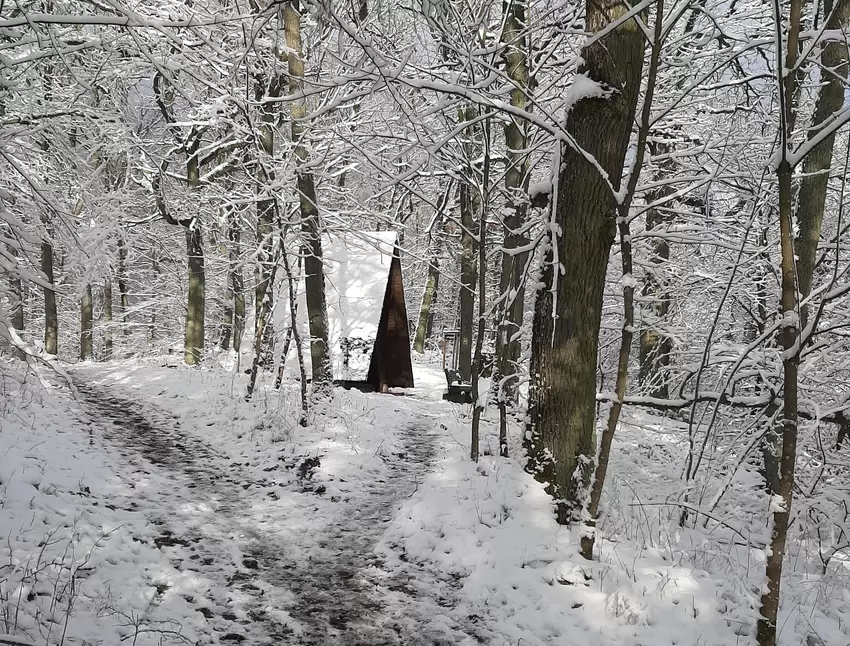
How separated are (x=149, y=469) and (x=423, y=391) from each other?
9.34 metres

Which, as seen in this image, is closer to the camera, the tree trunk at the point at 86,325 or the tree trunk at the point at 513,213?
the tree trunk at the point at 513,213

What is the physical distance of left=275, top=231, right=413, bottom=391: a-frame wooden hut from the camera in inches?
571

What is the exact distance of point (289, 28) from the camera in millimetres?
8727

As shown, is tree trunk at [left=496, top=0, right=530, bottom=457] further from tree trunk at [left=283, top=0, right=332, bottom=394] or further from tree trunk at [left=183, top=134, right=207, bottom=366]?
tree trunk at [left=183, top=134, right=207, bottom=366]

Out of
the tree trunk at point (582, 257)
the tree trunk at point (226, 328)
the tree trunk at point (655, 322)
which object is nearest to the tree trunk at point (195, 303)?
the tree trunk at point (226, 328)

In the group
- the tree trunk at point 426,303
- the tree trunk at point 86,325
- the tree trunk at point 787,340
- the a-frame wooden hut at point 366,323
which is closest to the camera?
the tree trunk at point 787,340

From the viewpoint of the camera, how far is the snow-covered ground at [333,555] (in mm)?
3676

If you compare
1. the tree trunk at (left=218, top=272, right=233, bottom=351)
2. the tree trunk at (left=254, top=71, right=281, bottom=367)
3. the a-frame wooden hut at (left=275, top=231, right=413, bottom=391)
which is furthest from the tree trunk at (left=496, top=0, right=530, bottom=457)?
the tree trunk at (left=218, top=272, right=233, bottom=351)

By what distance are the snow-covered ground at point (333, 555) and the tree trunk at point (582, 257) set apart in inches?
18.5

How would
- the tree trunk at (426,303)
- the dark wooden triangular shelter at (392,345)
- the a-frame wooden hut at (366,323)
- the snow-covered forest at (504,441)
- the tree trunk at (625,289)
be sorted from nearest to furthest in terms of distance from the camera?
the snow-covered forest at (504,441)
the tree trunk at (625,289)
the a-frame wooden hut at (366,323)
the dark wooden triangular shelter at (392,345)
the tree trunk at (426,303)

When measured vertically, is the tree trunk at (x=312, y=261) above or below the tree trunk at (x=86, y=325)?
above

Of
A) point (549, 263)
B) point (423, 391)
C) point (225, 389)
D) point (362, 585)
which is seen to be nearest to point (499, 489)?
point (362, 585)

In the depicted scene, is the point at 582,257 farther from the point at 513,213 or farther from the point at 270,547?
the point at 270,547

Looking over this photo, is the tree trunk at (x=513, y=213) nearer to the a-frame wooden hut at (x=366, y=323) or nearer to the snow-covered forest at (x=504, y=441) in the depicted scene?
the snow-covered forest at (x=504, y=441)
